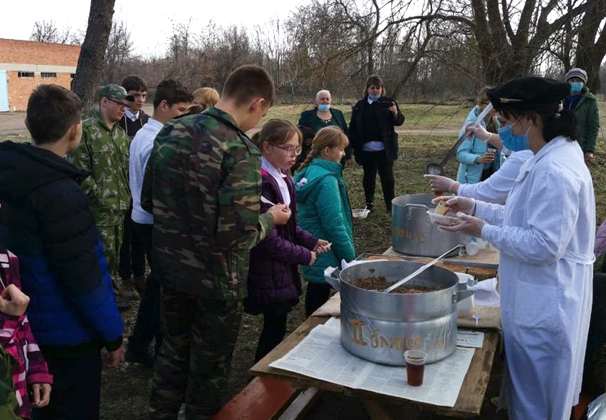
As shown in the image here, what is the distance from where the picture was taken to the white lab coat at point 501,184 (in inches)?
138

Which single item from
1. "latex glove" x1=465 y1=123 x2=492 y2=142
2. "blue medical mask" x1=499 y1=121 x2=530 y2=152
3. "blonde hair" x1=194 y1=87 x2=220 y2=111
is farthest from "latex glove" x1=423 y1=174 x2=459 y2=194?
"blonde hair" x1=194 y1=87 x2=220 y2=111

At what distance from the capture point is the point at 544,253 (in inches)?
86.4

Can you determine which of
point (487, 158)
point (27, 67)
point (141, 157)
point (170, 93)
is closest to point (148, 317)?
point (141, 157)

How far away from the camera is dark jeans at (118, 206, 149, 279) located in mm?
4742

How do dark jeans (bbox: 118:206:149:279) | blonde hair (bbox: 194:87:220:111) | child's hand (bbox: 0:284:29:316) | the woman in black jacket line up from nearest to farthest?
1. child's hand (bbox: 0:284:29:316)
2. blonde hair (bbox: 194:87:220:111)
3. dark jeans (bbox: 118:206:149:279)
4. the woman in black jacket

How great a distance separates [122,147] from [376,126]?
393cm

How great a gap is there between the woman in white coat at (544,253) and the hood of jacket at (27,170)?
171 centimetres

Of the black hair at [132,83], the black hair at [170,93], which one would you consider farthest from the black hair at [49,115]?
the black hair at [132,83]

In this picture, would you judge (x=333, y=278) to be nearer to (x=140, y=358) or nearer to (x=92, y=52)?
(x=140, y=358)

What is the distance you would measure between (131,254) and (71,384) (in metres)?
2.82

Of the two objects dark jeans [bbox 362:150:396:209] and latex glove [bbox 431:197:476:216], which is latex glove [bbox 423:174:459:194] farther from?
dark jeans [bbox 362:150:396:209]

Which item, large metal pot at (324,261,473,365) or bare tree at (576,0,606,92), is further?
bare tree at (576,0,606,92)

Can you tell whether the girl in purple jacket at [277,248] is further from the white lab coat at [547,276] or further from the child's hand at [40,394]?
the child's hand at [40,394]

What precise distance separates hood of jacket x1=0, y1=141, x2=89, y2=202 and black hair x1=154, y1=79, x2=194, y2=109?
1721mm
